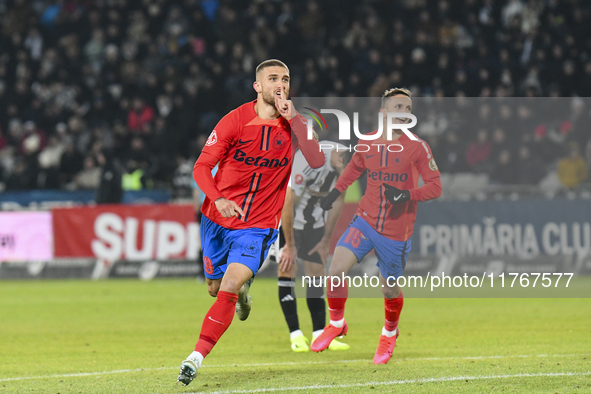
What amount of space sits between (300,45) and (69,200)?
6.89m

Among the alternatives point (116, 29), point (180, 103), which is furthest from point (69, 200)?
point (116, 29)

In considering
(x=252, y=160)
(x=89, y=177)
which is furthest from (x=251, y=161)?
(x=89, y=177)

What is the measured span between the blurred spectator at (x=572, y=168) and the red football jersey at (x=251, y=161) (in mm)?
9555

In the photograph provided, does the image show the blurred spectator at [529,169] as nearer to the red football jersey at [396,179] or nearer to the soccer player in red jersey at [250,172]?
the red football jersey at [396,179]

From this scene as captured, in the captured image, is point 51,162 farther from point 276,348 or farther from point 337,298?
point 337,298

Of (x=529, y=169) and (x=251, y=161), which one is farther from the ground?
(x=251, y=161)

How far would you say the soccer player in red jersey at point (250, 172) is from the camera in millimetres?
6070

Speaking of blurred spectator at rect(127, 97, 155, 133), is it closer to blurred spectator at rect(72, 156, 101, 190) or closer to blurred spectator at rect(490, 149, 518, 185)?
blurred spectator at rect(72, 156, 101, 190)

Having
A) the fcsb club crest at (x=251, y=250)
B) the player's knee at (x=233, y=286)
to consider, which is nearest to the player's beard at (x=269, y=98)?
the fcsb club crest at (x=251, y=250)

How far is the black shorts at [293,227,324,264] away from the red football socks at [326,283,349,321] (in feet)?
2.53

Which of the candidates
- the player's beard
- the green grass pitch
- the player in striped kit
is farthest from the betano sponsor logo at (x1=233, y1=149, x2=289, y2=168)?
the player in striped kit

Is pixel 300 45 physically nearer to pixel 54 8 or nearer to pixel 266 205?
pixel 54 8

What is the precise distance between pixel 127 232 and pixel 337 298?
883 cm

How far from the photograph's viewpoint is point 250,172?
6.27 meters
